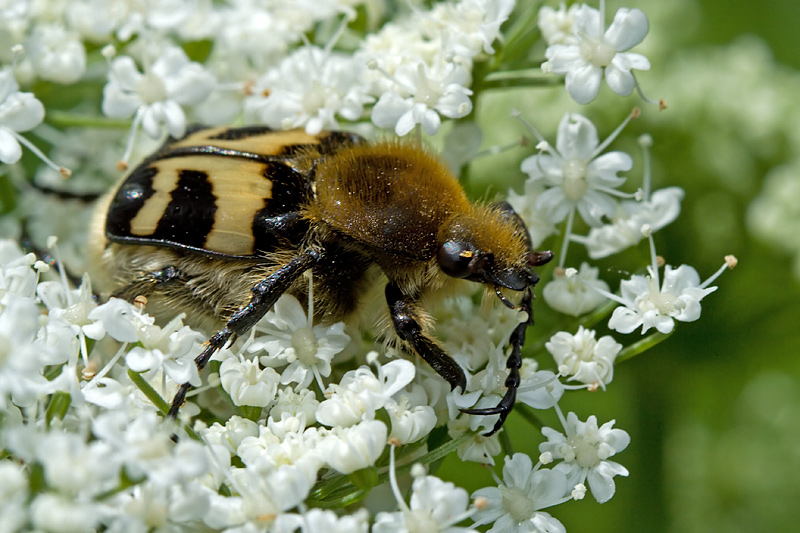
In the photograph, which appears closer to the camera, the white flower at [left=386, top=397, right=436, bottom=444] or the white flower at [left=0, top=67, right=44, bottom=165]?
the white flower at [left=386, top=397, right=436, bottom=444]

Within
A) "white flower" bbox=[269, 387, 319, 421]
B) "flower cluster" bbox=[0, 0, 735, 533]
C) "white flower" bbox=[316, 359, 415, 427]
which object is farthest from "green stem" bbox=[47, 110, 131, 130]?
"white flower" bbox=[316, 359, 415, 427]

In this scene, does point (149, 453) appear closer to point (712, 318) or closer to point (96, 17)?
point (96, 17)

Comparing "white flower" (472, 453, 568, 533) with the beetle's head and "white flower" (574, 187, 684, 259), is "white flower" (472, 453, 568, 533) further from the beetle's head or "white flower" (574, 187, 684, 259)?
"white flower" (574, 187, 684, 259)

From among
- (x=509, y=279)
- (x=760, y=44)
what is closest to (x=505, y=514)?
(x=509, y=279)

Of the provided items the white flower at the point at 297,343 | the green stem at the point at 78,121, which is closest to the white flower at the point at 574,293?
the white flower at the point at 297,343

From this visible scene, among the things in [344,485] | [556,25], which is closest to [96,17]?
[556,25]
